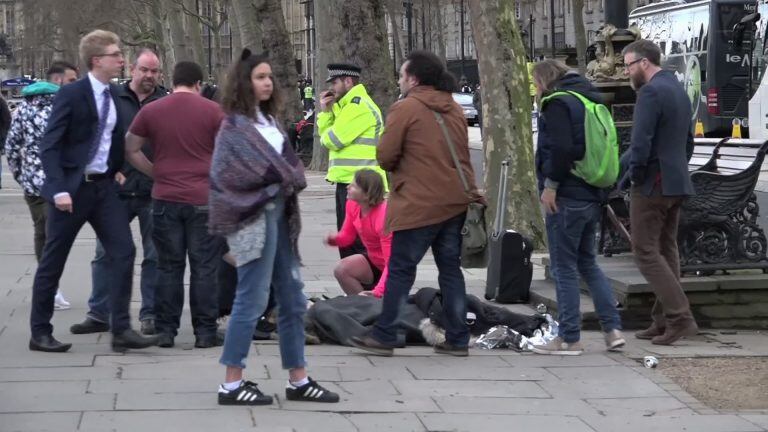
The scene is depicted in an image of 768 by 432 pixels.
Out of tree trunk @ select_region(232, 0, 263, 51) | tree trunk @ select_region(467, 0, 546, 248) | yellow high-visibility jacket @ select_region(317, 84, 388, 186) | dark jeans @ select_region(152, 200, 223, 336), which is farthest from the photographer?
tree trunk @ select_region(232, 0, 263, 51)

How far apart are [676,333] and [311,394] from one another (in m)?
2.71

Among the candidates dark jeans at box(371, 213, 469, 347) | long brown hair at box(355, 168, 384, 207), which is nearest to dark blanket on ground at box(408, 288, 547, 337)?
dark jeans at box(371, 213, 469, 347)

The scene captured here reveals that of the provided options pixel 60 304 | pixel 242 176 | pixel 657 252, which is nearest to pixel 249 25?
pixel 60 304

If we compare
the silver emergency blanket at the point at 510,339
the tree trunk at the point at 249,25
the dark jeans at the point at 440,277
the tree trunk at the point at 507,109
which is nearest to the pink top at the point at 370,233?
the silver emergency blanket at the point at 510,339

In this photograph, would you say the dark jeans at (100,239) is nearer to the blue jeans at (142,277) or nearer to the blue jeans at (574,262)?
the blue jeans at (142,277)

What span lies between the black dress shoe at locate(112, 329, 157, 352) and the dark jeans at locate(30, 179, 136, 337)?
33 millimetres

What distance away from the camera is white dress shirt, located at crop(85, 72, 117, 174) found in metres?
8.05

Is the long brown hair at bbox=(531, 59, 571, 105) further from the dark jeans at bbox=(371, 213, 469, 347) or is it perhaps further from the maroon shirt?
the maroon shirt

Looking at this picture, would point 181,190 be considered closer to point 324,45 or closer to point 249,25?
point 324,45

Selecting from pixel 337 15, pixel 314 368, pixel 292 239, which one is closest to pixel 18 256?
pixel 314 368

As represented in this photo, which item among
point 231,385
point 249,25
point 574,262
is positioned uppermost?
point 249,25

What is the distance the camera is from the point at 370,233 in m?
9.30

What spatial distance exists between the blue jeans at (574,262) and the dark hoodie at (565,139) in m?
0.08

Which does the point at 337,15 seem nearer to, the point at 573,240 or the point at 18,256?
the point at 18,256
